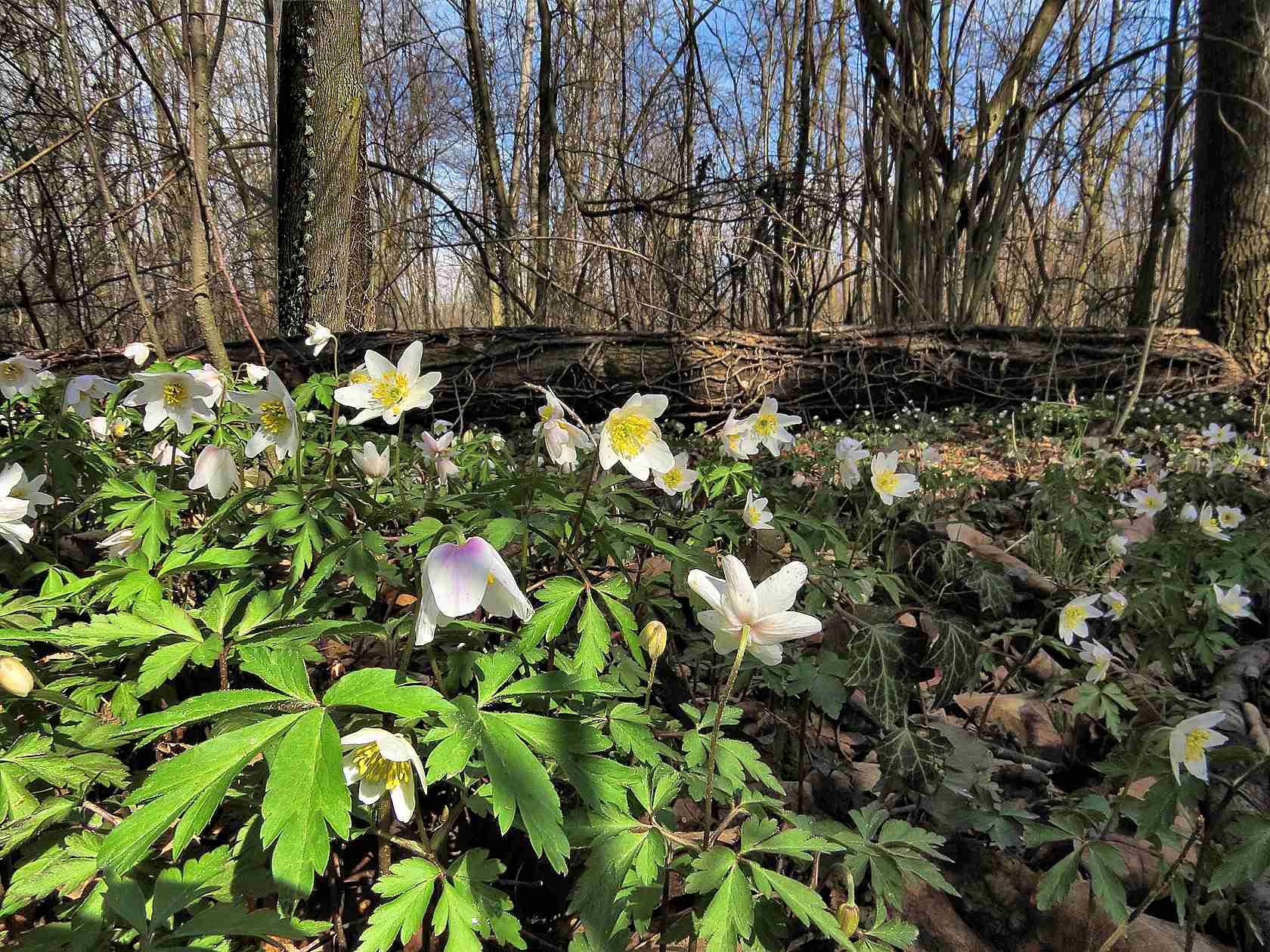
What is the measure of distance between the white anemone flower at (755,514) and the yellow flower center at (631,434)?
0.31 m

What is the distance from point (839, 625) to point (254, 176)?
13.1m

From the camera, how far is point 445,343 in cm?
539

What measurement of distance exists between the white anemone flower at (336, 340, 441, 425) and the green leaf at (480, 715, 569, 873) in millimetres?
937

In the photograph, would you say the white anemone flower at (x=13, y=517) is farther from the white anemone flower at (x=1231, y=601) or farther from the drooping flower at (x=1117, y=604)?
the white anemone flower at (x=1231, y=601)

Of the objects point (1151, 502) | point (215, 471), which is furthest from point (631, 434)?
point (1151, 502)

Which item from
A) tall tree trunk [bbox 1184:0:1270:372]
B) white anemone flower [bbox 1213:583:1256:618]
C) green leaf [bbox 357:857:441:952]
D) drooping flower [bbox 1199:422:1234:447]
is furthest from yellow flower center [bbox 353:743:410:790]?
tall tree trunk [bbox 1184:0:1270:372]

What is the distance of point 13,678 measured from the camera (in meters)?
1.01

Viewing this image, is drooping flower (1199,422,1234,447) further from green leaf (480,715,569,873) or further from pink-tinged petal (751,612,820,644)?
green leaf (480,715,569,873)

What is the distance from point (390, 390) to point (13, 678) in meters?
0.87

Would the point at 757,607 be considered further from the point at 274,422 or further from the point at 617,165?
the point at 617,165

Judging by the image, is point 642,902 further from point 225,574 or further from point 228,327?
point 228,327

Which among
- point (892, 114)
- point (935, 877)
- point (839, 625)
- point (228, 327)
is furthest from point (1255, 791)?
point (228, 327)

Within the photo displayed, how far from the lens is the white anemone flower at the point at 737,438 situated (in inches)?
78.6

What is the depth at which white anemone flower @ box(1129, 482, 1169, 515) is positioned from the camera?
2955mm
